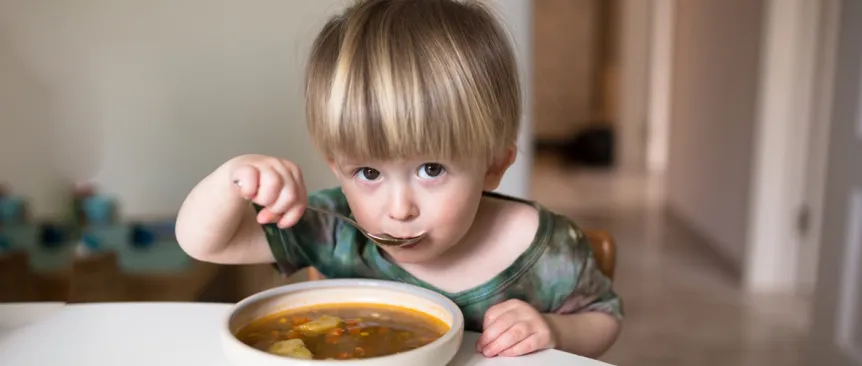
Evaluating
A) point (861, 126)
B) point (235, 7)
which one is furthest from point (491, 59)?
point (861, 126)

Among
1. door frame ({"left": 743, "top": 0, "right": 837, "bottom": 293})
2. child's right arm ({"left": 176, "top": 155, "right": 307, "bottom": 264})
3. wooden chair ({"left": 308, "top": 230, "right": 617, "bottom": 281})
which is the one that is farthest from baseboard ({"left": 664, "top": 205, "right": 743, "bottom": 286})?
child's right arm ({"left": 176, "top": 155, "right": 307, "bottom": 264})

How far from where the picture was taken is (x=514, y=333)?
0.59 meters

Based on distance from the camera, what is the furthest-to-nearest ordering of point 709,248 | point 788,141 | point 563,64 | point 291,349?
point 563,64
point 709,248
point 788,141
point 291,349

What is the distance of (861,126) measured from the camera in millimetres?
1864

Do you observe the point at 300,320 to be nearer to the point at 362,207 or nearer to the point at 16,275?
the point at 362,207

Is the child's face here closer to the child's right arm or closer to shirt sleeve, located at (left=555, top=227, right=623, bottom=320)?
the child's right arm

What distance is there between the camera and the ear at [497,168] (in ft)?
2.32

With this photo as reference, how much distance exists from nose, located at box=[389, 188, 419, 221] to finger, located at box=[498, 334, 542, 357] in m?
0.14

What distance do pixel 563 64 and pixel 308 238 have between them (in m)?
5.34

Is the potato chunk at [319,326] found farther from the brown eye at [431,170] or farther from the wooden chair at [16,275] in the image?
the wooden chair at [16,275]

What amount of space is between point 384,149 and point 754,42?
2.50 metres

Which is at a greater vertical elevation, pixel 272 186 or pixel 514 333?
pixel 272 186

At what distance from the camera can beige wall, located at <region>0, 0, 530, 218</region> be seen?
4.50ft

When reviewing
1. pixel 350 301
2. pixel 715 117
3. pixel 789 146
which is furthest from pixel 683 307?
pixel 350 301
